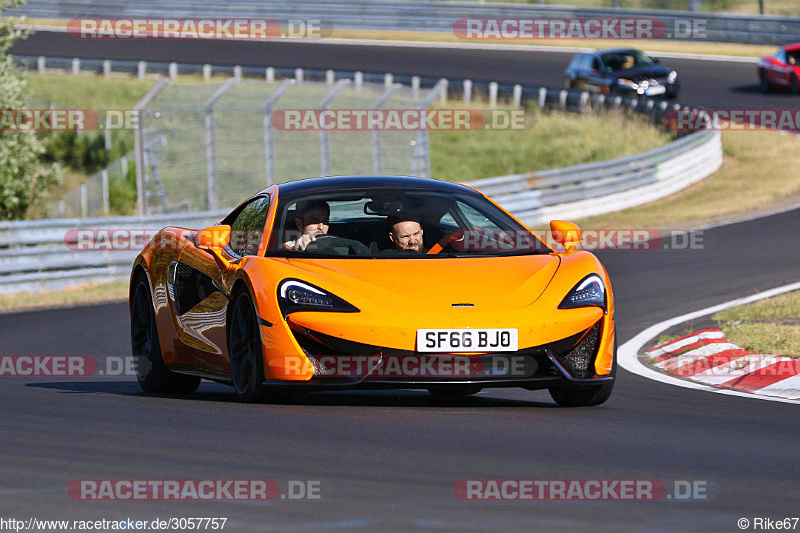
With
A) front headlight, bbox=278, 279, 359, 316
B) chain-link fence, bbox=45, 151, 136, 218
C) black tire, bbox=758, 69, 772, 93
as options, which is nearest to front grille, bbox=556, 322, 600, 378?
front headlight, bbox=278, 279, 359, 316

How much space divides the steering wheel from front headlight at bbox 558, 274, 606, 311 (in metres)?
1.24

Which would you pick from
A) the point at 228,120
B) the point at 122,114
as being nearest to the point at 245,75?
the point at 228,120

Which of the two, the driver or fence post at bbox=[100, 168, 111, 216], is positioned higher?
the driver

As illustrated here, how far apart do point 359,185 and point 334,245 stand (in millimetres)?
597

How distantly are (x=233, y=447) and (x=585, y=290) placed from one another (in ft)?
7.22

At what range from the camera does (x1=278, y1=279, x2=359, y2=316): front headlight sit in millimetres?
7016

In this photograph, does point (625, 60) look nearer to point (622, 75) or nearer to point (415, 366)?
point (622, 75)

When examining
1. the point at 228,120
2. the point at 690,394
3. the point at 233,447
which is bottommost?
the point at 228,120

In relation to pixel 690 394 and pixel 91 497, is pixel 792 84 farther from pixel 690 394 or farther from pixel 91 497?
pixel 91 497

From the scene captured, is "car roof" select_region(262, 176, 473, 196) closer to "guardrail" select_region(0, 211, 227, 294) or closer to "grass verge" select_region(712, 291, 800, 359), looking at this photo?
"grass verge" select_region(712, 291, 800, 359)

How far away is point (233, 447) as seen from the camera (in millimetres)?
6059

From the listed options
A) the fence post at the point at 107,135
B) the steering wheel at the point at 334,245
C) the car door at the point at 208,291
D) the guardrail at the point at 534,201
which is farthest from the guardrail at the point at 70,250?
the fence post at the point at 107,135

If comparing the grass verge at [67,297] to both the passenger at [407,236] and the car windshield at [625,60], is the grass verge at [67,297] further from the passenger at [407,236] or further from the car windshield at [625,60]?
the car windshield at [625,60]

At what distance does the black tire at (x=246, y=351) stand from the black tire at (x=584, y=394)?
1611 mm
